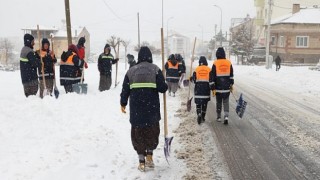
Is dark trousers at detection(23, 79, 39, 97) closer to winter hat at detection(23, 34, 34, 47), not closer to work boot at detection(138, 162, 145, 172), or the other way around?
winter hat at detection(23, 34, 34, 47)

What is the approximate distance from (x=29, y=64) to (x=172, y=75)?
20.7 ft

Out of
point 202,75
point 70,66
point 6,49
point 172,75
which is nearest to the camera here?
point 202,75

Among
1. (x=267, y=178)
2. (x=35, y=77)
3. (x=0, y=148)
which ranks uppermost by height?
(x=35, y=77)

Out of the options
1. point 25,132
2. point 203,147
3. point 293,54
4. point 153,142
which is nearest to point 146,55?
point 153,142

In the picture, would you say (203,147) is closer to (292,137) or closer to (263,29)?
(292,137)

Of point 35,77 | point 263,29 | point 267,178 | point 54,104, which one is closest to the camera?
point 267,178

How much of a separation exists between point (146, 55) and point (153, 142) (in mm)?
1503

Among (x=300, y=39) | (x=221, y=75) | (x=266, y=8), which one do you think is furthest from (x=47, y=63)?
(x=266, y=8)

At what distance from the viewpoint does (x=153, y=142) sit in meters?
6.46

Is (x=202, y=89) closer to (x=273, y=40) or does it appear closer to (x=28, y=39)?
(x=28, y=39)

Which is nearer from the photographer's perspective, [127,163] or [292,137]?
[127,163]

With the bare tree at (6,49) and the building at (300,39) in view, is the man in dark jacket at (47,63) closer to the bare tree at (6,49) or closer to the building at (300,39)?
the building at (300,39)

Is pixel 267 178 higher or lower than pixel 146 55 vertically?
lower

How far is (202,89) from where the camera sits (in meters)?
10.2
